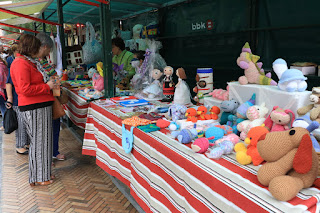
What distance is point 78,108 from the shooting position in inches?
136

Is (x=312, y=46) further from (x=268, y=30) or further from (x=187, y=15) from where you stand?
(x=187, y=15)

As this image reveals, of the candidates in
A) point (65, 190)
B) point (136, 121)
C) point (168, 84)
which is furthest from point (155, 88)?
point (65, 190)

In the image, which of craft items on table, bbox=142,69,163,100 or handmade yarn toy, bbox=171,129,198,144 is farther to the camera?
craft items on table, bbox=142,69,163,100

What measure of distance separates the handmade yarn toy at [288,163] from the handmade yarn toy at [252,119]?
1.34 feet

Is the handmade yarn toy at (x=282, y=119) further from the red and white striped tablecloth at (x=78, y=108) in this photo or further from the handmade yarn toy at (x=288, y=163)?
the red and white striped tablecloth at (x=78, y=108)

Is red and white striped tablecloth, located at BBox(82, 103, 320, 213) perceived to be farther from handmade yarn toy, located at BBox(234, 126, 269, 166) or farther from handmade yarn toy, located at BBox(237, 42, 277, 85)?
handmade yarn toy, located at BBox(237, 42, 277, 85)

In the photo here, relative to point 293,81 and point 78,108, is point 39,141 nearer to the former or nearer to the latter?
point 78,108

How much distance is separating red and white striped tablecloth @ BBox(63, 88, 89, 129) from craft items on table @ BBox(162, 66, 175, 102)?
1.09 metres

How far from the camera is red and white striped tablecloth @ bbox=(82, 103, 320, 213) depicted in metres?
0.95

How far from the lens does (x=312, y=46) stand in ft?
9.04

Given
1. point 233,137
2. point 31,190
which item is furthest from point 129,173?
point 31,190

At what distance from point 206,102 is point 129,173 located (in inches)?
35.3

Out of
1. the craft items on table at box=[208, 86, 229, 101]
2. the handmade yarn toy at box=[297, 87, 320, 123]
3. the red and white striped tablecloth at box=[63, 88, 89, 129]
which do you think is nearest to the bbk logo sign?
the craft items on table at box=[208, 86, 229, 101]

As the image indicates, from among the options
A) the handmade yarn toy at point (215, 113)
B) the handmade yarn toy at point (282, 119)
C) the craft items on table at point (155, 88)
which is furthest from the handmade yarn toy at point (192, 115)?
the craft items on table at point (155, 88)
